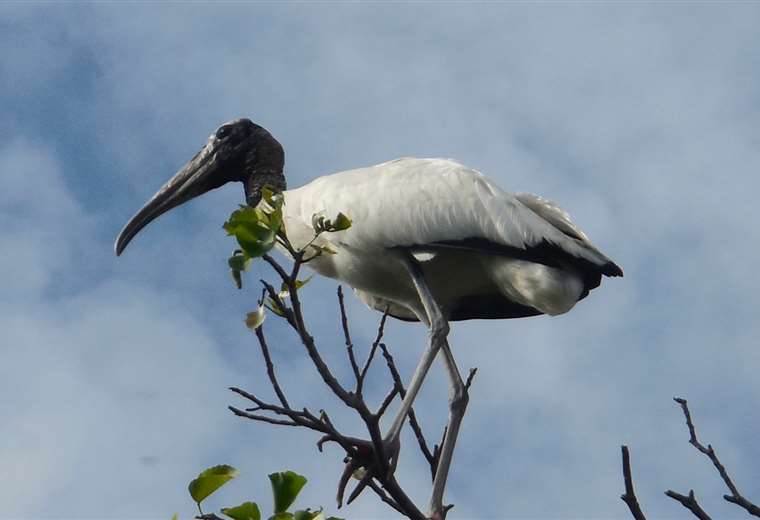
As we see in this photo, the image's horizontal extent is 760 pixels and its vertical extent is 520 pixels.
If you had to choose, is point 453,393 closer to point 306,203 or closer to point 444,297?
point 444,297

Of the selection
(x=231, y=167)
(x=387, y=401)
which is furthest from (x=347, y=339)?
(x=231, y=167)

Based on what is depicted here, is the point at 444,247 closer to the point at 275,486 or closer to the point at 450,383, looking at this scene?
the point at 450,383

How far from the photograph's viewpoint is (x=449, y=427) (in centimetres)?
609

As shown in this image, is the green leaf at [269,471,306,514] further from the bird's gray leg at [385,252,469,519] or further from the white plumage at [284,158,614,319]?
the white plumage at [284,158,614,319]

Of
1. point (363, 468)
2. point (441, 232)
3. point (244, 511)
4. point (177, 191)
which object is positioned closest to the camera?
point (244, 511)

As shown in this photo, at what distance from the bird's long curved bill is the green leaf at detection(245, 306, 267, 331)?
110 inches

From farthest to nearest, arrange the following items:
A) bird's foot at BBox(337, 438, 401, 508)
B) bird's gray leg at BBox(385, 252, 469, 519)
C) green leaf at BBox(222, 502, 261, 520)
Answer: bird's gray leg at BBox(385, 252, 469, 519), bird's foot at BBox(337, 438, 401, 508), green leaf at BBox(222, 502, 261, 520)

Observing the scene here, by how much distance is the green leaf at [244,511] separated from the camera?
3574mm

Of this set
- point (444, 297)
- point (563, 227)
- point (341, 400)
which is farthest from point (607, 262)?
point (341, 400)

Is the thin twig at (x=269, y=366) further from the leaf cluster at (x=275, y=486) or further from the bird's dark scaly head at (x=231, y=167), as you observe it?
the bird's dark scaly head at (x=231, y=167)

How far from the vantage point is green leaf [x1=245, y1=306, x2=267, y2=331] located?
422 centimetres

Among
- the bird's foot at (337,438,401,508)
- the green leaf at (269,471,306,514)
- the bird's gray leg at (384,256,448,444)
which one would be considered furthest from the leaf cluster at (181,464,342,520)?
the bird's gray leg at (384,256,448,444)

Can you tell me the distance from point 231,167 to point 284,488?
3574 mm

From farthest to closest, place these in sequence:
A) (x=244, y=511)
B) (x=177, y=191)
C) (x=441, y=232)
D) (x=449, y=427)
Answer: (x=177, y=191), (x=449, y=427), (x=441, y=232), (x=244, y=511)
